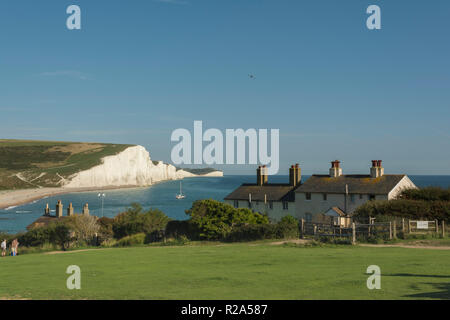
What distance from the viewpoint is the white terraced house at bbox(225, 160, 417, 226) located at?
54.8 meters

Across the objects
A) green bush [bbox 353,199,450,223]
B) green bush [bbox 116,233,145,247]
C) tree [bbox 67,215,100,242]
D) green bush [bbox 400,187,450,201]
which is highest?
green bush [bbox 400,187,450,201]

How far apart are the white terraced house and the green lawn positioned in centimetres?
3089

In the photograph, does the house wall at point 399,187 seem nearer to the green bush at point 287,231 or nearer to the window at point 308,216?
the window at point 308,216

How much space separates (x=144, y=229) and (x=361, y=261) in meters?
29.2

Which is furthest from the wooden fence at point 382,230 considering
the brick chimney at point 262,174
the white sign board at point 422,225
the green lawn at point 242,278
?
the brick chimney at point 262,174

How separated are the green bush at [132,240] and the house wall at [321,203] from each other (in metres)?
22.9

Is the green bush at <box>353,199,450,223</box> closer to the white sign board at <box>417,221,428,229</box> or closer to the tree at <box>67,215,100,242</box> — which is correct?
the white sign board at <box>417,221,428,229</box>

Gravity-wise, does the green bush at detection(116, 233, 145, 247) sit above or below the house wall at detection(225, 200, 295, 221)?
below

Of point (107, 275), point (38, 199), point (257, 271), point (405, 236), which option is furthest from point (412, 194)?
point (38, 199)

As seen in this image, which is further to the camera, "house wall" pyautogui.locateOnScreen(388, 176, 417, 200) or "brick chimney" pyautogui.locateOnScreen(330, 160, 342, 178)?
"brick chimney" pyautogui.locateOnScreen(330, 160, 342, 178)

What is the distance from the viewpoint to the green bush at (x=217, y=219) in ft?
137

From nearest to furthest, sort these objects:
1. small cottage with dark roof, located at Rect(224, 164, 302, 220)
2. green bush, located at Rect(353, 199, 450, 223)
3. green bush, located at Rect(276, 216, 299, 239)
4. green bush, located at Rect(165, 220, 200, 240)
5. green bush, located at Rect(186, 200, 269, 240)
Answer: green bush, located at Rect(276, 216, 299, 239), green bush, located at Rect(353, 199, 450, 223), green bush, located at Rect(186, 200, 269, 240), green bush, located at Rect(165, 220, 200, 240), small cottage with dark roof, located at Rect(224, 164, 302, 220)

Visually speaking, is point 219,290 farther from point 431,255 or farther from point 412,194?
point 412,194

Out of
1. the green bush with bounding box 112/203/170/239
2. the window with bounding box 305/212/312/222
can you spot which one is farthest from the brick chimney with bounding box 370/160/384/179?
the green bush with bounding box 112/203/170/239
